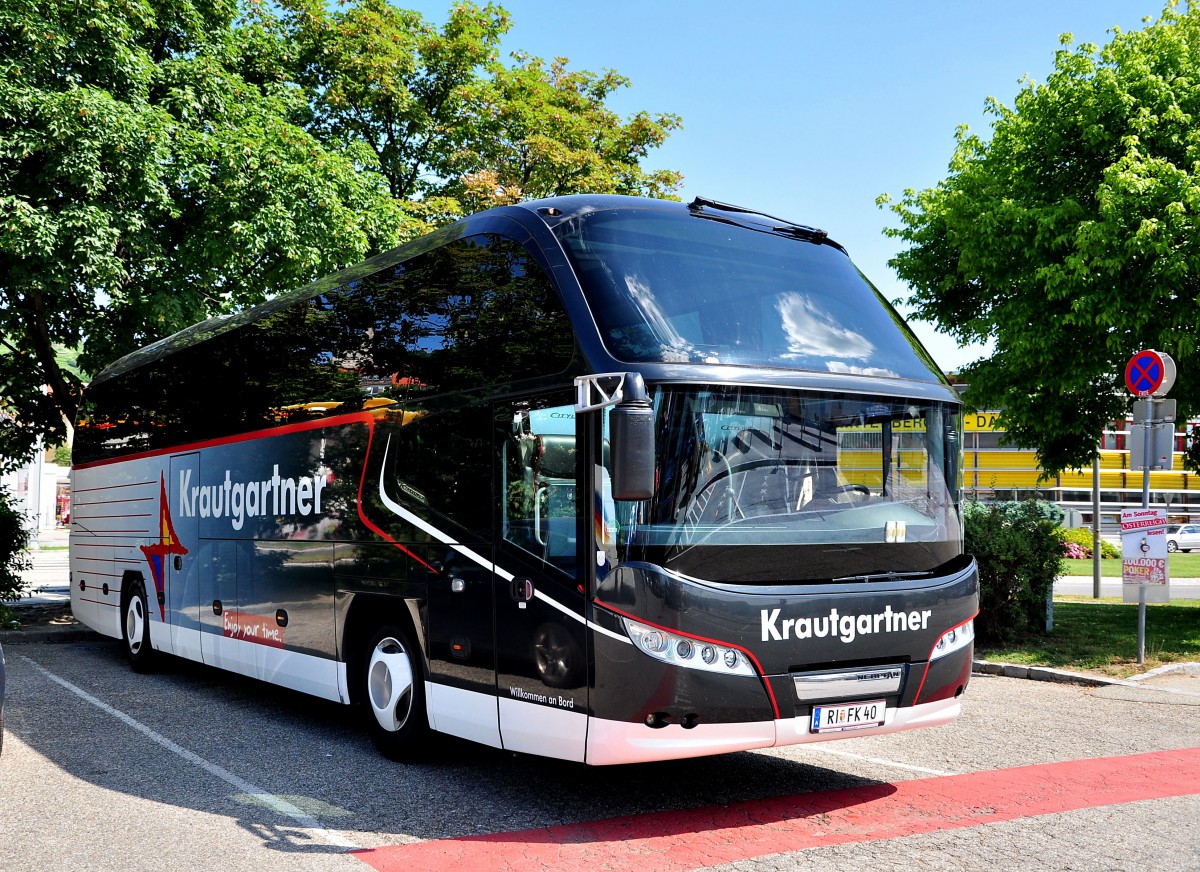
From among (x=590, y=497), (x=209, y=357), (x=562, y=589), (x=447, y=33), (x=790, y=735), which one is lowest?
(x=790, y=735)

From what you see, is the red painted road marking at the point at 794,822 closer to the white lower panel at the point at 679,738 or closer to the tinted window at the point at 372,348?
the white lower panel at the point at 679,738

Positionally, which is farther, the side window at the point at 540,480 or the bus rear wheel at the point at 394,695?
the bus rear wheel at the point at 394,695

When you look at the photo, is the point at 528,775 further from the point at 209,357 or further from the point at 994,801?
the point at 209,357

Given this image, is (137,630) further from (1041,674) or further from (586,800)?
(1041,674)

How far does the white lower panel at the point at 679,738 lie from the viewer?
5.63 meters

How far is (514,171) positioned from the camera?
24.3 meters

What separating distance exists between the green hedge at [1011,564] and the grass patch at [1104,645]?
0.98 feet

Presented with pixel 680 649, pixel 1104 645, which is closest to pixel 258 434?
pixel 680 649

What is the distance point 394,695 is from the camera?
755 cm

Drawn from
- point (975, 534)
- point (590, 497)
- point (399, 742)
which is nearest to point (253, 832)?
point (399, 742)

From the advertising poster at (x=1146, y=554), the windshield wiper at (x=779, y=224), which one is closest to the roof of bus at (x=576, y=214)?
the windshield wiper at (x=779, y=224)

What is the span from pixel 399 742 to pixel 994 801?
384 cm

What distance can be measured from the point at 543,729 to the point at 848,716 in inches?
65.7

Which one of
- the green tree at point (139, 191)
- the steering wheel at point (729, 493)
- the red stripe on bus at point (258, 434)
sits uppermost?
the green tree at point (139, 191)
